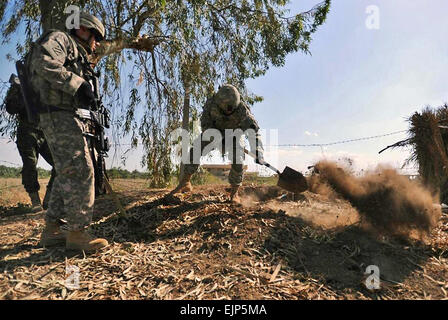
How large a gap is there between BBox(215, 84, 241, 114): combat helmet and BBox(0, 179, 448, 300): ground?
134 cm

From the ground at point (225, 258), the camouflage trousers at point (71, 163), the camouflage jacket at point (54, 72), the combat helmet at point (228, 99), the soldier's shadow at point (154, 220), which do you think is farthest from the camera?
the combat helmet at point (228, 99)

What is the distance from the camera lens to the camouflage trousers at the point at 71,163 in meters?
2.51

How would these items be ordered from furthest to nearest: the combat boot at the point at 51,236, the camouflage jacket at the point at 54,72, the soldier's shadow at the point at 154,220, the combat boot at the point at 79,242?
the soldier's shadow at the point at 154,220, the combat boot at the point at 51,236, the combat boot at the point at 79,242, the camouflage jacket at the point at 54,72

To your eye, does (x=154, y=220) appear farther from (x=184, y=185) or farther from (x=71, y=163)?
(x=71, y=163)

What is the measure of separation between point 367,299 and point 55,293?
2.20 metres

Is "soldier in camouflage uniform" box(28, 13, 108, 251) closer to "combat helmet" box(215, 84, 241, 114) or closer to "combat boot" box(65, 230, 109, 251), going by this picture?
"combat boot" box(65, 230, 109, 251)

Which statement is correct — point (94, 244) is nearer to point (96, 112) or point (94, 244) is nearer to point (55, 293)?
point (55, 293)

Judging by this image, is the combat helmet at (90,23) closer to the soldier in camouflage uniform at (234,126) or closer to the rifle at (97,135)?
the rifle at (97,135)

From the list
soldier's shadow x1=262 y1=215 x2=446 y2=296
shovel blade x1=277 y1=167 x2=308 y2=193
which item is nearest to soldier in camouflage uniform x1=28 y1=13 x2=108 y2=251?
soldier's shadow x1=262 y1=215 x2=446 y2=296

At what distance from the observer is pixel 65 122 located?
252 cm

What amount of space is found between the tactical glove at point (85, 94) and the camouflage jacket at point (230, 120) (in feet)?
6.34

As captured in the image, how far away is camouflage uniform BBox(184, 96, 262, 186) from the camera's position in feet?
14.1

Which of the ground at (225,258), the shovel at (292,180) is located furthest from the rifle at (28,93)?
the shovel at (292,180)
